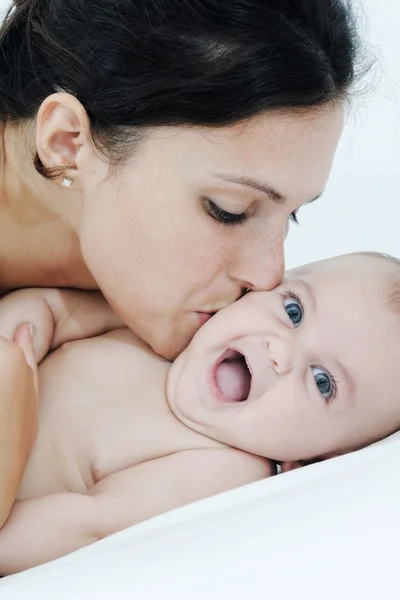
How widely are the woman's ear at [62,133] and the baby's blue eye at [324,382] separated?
0.48 meters

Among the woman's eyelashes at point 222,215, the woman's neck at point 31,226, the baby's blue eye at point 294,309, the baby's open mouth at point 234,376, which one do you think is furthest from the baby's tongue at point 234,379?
the woman's neck at point 31,226

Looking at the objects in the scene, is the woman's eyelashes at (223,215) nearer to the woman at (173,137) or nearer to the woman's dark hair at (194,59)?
the woman at (173,137)

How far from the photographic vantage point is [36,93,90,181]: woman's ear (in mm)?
1326

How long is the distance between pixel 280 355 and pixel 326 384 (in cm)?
9

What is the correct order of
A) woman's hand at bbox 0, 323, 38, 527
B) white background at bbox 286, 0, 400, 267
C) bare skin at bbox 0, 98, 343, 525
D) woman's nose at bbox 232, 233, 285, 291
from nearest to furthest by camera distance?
1. woman's hand at bbox 0, 323, 38, 527
2. bare skin at bbox 0, 98, 343, 525
3. woman's nose at bbox 232, 233, 285, 291
4. white background at bbox 286, 0, 400, 267

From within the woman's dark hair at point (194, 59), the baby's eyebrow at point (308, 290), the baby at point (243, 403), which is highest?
the woman's dark hair at point (194, 59)

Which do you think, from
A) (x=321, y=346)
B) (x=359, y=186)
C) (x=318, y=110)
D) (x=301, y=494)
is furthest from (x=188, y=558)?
(x=359, y=186)

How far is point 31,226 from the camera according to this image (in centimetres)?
159

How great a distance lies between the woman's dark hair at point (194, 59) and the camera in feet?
4.08

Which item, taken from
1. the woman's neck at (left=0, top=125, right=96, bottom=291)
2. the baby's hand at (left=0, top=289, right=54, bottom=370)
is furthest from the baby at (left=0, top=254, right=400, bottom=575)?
the woman's neck at (left=0, top=125, right=96, bottom=291)

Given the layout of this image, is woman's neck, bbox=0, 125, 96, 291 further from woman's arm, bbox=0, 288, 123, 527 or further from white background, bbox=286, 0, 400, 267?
white background, bbox=286, 0, 400, 267

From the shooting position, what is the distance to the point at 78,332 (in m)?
1.62

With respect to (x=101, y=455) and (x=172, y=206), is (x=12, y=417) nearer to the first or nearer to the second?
(x=101, y=455)

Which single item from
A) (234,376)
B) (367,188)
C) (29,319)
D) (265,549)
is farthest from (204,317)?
(367,188)
